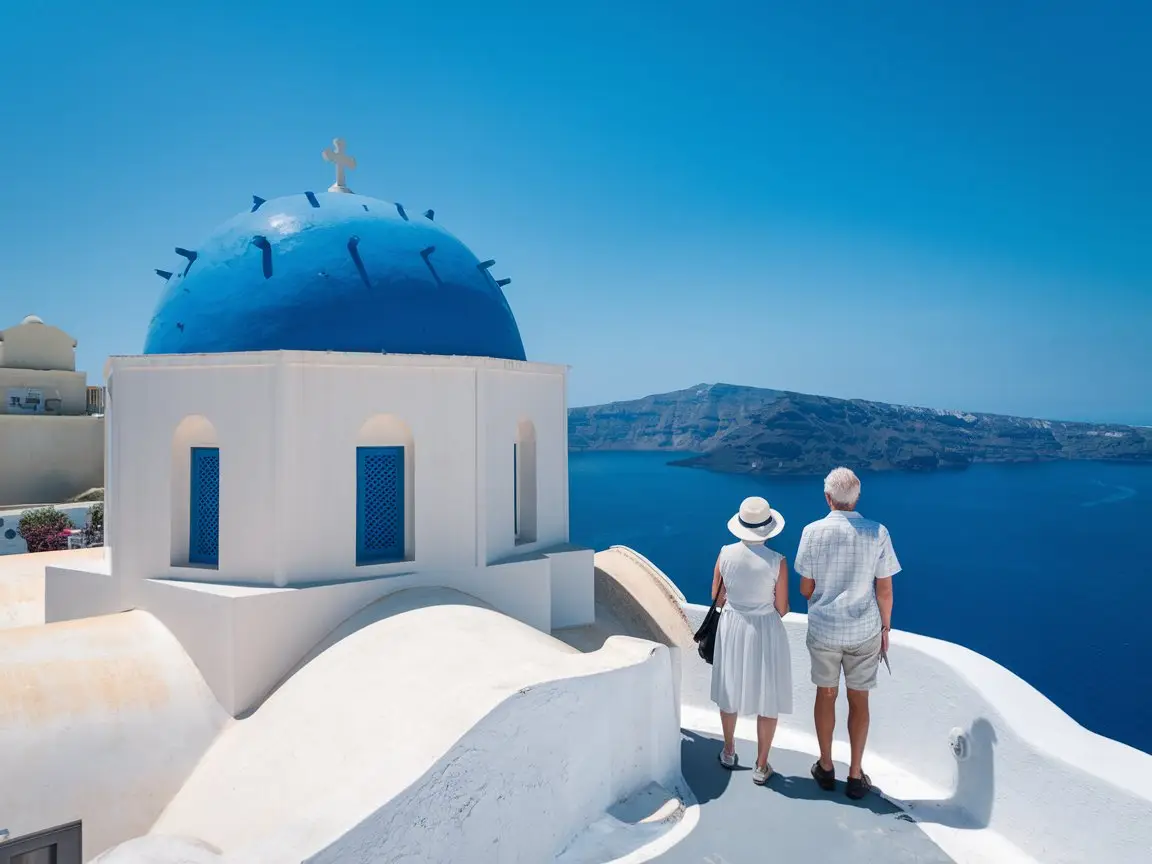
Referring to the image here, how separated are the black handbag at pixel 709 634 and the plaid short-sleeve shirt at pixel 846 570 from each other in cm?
78

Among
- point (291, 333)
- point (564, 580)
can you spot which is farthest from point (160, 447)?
point (564, 580)

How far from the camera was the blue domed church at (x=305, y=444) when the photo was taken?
5.62 m

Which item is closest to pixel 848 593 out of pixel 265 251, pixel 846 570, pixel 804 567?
pixel 846 570

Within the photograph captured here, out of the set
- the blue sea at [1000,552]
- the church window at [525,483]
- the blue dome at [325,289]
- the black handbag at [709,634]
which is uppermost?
the blue dome at [325,289]

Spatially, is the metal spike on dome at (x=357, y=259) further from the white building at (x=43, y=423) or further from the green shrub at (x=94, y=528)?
the white building at (x=43, y=423)

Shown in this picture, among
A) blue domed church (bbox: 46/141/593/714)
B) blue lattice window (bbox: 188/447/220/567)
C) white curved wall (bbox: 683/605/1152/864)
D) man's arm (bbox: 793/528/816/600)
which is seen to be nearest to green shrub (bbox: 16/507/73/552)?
blue domed church (bbox: 46/141/593/714)

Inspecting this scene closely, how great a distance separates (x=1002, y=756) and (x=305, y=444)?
5.21 m

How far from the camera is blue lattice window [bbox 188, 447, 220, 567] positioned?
6.15 metres

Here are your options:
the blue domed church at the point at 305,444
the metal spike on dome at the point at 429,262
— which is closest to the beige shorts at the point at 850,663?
the blue domed church at the point at 305,444

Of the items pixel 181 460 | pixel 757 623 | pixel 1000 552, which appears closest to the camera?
pixel 757 623

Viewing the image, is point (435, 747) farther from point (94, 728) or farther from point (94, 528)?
point (94, 528)

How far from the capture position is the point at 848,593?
4090 millimetres

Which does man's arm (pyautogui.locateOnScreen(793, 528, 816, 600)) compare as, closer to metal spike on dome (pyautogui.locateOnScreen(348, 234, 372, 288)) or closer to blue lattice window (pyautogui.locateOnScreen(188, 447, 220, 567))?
metal spike on dome (pyautogui.locateOnScreen(348, 234, 372, 288))

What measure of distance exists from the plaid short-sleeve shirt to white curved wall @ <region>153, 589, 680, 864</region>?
3.83 ft
